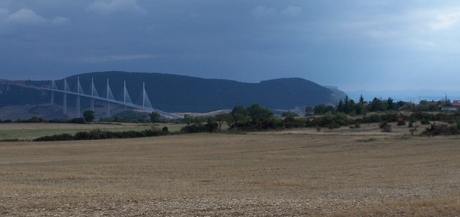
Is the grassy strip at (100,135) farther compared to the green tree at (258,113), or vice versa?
the green tree at (258,113)

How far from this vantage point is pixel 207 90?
172 meters

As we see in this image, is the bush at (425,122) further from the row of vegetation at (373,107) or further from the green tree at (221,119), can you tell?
the green tree at (221,119)

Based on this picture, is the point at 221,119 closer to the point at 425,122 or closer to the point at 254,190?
the point at 425,122

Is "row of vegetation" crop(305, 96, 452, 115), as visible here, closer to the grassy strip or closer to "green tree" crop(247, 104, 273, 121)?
"green tree" crop(247, 104, 273, 121)

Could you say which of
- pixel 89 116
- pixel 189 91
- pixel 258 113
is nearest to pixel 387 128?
pixel 258 113

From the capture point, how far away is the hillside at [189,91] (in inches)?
6073

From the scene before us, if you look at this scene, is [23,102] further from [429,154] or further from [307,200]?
[307,200]

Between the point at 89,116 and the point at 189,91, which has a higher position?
the point at 189,91

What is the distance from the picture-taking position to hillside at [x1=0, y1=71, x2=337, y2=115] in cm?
15425

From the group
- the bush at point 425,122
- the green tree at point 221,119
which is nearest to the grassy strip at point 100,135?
the green tree at point 221,119

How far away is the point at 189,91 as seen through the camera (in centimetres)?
16912

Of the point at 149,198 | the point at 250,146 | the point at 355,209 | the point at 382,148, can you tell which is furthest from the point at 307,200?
the point at 250,146

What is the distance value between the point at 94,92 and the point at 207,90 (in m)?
43.9

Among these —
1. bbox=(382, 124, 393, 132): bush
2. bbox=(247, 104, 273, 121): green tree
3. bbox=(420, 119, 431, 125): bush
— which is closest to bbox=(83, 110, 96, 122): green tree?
bbox=(247, 104, 273, 121): green tree
